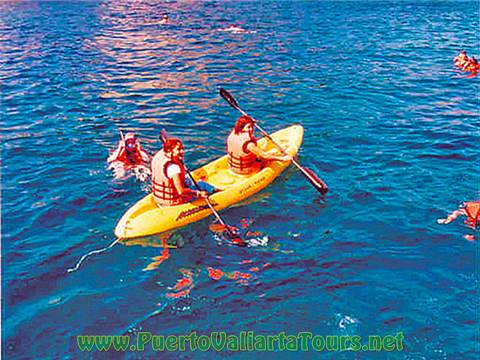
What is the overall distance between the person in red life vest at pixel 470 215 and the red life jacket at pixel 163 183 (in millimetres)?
5998

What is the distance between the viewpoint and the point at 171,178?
9062 mm

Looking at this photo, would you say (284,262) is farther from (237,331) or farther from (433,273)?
(433,273)

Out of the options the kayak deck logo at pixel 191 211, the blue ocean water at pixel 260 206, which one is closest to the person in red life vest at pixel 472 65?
the blue ocean water at pixel 260 206

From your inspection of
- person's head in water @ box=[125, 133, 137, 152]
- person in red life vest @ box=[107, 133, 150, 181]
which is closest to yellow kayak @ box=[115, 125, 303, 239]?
person in red life vest @ box=[107, 133, 150, 181]

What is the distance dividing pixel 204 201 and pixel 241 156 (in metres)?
1.60

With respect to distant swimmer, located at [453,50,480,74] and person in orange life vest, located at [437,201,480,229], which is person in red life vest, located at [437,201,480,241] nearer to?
person in orange life vest, located at [437,201,480,229]

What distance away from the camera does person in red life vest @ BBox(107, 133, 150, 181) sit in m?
11.1

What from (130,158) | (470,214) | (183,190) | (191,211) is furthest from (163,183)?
(470,214)

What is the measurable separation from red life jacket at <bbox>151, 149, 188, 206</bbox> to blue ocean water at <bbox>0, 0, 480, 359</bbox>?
32.7 inches

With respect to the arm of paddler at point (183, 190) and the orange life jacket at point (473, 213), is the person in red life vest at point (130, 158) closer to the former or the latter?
the arm of paddler at point (183, 190)

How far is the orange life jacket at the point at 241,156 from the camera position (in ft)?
34.0

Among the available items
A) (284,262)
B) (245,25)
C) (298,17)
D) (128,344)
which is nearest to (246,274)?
(284,262)

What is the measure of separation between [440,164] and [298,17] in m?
25.4

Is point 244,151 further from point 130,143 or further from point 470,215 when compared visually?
point 470,215
